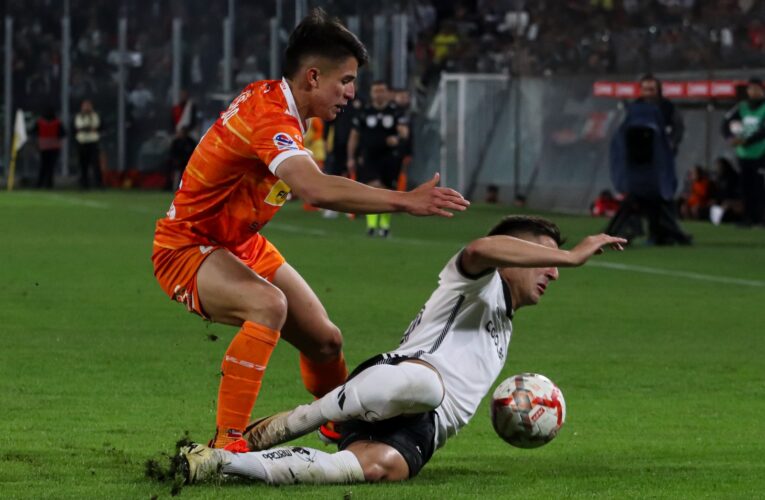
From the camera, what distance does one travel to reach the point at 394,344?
1180cm

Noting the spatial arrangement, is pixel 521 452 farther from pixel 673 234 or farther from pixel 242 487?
pixel 673 234

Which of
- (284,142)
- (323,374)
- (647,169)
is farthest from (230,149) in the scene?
(647,169)

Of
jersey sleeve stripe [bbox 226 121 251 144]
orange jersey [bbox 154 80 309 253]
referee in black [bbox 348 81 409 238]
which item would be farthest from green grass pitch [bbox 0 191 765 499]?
referee in black [bbox 348 81 409 238]

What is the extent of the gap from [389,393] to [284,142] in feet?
3.30

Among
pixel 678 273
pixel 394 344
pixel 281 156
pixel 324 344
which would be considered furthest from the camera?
pixel 678 273

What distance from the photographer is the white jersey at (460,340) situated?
6977mm

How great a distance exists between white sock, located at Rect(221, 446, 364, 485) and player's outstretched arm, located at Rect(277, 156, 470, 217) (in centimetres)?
95

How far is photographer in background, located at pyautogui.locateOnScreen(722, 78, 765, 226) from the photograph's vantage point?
24484mm

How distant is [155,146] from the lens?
150 ft

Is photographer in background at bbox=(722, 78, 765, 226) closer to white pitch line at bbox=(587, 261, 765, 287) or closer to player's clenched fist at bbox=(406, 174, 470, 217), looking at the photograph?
white pitch line at bbox=(587, 261, 765, 287)

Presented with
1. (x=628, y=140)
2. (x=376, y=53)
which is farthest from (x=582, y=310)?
(x=376, y=53)

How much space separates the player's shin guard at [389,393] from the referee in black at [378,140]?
19.1 meters

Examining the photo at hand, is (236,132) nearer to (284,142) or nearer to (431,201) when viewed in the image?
(284,142)

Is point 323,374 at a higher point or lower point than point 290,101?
lower
